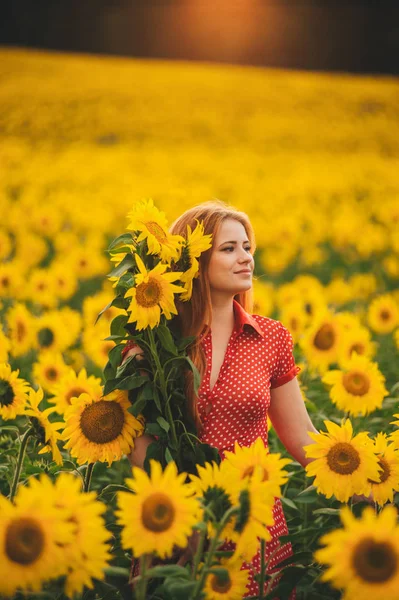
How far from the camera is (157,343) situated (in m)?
2.16

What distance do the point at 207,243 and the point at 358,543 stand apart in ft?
3.47

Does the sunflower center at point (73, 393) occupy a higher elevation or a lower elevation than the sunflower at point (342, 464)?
higher

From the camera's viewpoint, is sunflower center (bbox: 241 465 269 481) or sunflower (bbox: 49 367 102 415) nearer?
sunflower center (bbox: 241 465 269 481)

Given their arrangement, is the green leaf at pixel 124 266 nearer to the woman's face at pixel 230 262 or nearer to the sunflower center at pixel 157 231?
the sunflower center at pixel 157 231

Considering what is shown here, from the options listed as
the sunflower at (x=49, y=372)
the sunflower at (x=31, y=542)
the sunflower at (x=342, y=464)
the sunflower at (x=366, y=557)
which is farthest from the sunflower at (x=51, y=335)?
the sunflower at (x=366, y=557)

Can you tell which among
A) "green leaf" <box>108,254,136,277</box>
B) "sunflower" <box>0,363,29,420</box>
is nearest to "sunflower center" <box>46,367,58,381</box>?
"sunflower" <box>0,363,29,420</box>

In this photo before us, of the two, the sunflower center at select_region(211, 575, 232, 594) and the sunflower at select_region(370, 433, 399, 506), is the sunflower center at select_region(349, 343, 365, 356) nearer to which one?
the sunflower at select_region(370, 433, 399, 506)

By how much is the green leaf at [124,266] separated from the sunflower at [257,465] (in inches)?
24.5

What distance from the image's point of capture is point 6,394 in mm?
2412

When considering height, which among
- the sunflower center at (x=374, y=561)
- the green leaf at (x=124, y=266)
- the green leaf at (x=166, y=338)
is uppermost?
the green leaf at (x=124, y=266)

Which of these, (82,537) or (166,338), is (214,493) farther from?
(166,338)

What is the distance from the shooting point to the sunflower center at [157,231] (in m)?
2.09

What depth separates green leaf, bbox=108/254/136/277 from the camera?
2.06 meters

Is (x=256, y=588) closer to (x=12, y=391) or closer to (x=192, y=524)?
(x=192, y=524)
